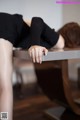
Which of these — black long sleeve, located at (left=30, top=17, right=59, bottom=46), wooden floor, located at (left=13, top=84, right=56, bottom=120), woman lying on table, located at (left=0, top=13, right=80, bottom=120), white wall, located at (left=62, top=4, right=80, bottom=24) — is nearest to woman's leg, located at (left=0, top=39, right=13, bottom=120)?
woman lying on table, located at (left=0, top=13, right=80, bottom=120)

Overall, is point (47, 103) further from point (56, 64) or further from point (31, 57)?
point (31, 57)

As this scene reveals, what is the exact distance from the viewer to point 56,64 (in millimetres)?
1155

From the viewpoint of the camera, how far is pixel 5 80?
2.52 feet

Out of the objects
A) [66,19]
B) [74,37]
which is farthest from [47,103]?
[66,19]

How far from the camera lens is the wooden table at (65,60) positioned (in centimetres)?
74

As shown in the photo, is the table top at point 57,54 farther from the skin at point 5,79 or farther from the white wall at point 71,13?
the white wall at point 71,13

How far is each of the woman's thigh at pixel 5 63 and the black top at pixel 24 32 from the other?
0.10 ft

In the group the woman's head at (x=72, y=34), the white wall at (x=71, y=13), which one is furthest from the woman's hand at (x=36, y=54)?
the white wall at (x=71, y=13)

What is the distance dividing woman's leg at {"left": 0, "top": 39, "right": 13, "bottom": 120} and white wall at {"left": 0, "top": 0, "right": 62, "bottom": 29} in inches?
23.5

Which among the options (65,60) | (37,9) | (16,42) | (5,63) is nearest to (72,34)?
(65,60)

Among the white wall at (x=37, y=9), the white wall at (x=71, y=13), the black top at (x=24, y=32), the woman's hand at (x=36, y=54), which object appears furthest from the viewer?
the white wall at (x=71, y=13)

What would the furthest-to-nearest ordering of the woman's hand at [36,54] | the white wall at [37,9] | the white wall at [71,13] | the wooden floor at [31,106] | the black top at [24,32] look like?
the white wall at [71,13] < the white wall at [37,9] < the wooden floor at [31,106] < the black top at [24,32] < the woman's hand at [36,54]

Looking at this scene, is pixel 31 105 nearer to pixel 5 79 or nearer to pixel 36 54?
pixel 5 79

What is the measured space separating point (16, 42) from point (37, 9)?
0.63 meters
